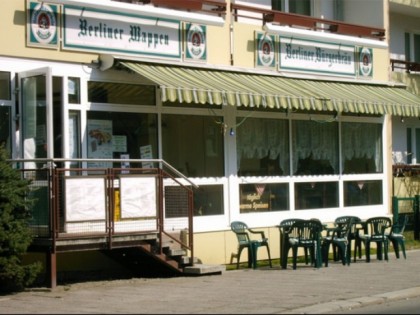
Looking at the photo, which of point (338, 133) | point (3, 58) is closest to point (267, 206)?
point (338, 133)

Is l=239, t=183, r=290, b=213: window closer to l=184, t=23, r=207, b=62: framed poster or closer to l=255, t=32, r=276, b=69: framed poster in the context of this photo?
l=255, t=32, r=276, b=69: framed poster

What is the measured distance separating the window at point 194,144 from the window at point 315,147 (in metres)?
2.42

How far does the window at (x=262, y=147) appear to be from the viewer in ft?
60.9

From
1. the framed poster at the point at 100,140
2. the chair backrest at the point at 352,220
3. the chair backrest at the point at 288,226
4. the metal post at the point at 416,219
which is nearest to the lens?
the framed poster at the point at 100,140

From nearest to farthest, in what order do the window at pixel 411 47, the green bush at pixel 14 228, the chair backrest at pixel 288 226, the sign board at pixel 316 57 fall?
1. the green bush at pixel 14 228
2. the chair backrest at pixel 288 226
3. the sign board at pixel 316 57
4. the window at pixel 411 47

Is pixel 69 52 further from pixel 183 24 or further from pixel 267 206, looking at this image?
pixel 267 206

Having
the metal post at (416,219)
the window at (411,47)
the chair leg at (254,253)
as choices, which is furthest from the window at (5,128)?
the window at (411,47)

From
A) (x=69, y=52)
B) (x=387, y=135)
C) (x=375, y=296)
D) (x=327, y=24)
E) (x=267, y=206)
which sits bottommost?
(x=375, y=296)

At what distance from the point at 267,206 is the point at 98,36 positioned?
5.78 m

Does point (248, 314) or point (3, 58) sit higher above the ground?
point (3, 58)

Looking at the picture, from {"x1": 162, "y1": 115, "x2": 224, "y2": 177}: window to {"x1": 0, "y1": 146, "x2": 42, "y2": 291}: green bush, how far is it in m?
4.30

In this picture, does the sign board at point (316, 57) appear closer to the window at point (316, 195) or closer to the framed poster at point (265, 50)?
the framed poster at point (265, 50)

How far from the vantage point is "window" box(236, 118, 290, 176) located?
60.9 feet

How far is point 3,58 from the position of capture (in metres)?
14.6
